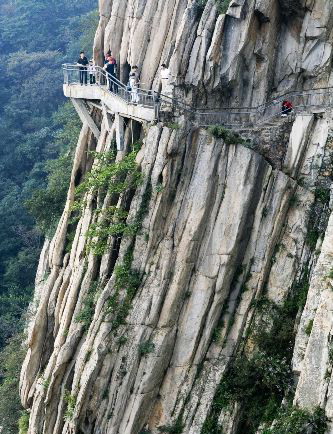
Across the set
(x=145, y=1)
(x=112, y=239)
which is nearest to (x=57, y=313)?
(x=112, y=239)

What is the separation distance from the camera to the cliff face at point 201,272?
18984mm

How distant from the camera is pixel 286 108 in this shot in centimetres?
2170

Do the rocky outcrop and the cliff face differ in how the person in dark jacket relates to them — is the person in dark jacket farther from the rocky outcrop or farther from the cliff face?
the cliff face

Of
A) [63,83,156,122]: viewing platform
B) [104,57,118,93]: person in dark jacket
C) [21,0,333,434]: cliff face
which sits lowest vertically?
[21,0,333,434]: cliff face

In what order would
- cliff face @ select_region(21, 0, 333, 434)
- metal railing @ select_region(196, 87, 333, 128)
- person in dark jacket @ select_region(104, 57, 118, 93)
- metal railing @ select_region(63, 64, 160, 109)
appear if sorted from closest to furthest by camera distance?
1. cliff face @ select_region(21, 0, 333, 434)
2. metal railing @ select_region(196, 87, 333, 128)
3. metal railing @ select_region(63, 64, 160, 109)
4. person in dark jacket @ select_region(104, 57, 118, 93)

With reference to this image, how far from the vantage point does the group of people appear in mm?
22047

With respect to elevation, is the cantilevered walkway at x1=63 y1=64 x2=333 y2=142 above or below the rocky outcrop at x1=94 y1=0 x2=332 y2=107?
below

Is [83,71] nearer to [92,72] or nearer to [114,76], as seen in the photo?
[92,72]

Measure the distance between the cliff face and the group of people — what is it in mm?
476

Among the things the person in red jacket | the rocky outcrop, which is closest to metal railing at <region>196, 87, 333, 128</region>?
the person in red jacket

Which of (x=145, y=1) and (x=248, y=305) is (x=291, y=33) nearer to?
(x=145, y=1)

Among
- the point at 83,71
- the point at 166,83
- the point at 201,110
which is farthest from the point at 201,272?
the point at 83,71

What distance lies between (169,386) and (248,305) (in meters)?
3.73

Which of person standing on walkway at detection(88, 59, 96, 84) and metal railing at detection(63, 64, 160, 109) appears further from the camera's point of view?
person standing on walkway at detection(88, 59, 96, 84)
